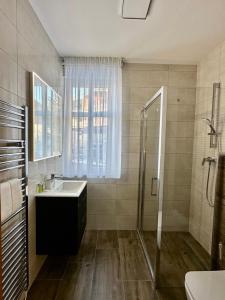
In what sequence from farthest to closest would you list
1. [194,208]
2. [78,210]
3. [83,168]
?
[83,168], [194,208], [78,210]

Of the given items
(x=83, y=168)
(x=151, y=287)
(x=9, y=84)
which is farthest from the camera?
(x=83, y=168)

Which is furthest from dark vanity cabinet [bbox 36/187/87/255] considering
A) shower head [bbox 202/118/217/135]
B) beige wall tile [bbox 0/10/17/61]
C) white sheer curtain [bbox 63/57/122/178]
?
shower head [bbox 202/118/217/135]

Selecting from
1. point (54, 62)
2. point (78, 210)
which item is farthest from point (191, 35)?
point (78, 210)

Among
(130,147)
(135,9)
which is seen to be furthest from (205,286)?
(135,9)

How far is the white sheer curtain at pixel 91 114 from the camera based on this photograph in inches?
131

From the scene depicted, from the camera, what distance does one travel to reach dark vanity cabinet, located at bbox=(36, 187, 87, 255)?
2367mm

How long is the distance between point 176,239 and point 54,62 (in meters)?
2.94

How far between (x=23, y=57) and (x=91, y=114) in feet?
4.96

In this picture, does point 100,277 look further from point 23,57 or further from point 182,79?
point 182,79

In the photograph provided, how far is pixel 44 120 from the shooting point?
244cm

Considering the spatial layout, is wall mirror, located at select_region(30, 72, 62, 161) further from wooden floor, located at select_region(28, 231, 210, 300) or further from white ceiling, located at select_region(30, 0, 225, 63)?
wooden floor, located at select_region(28, 231, 210, 300)

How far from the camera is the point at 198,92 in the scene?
10.6 ft

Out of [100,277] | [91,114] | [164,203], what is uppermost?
[91,114]

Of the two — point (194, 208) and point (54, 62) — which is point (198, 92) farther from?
point (54, 62)
